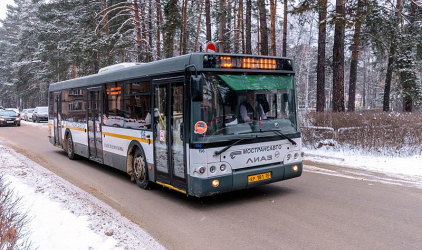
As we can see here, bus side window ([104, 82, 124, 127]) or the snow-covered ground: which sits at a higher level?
bus side window ([104, 82, 124, 127])

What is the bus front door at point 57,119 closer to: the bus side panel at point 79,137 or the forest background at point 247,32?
the bus side panel at point 79,137

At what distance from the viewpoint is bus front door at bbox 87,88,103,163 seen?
414 inches

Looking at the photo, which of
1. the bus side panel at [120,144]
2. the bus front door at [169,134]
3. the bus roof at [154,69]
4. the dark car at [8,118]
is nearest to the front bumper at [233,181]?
the bus front door at [169,134]

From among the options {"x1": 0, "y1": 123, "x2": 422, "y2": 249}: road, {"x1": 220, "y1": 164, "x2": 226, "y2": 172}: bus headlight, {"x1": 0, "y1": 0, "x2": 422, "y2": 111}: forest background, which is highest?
{"x1": 0, "y1": 0, "x2": 422, "y2": 111}: forest background

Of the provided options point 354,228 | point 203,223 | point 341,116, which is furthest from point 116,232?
Answer: point 341,116

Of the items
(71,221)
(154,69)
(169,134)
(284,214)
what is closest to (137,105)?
(154,69)

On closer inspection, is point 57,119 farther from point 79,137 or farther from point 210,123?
point 210,123

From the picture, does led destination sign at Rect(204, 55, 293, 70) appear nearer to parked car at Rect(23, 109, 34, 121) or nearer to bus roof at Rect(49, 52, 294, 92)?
bus roof at Rect(49, 52, 294, 92)

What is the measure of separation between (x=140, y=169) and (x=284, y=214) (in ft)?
12.2

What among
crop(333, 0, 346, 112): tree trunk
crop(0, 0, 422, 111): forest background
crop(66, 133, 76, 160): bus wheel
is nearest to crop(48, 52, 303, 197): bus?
crop(66, 133, 76, 160): bus wheel

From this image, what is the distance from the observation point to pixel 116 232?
5.37 meters

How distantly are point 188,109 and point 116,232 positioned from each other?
239 cm

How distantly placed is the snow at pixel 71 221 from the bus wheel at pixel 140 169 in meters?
1.22

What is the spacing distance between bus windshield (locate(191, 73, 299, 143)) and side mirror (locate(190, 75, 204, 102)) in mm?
222
